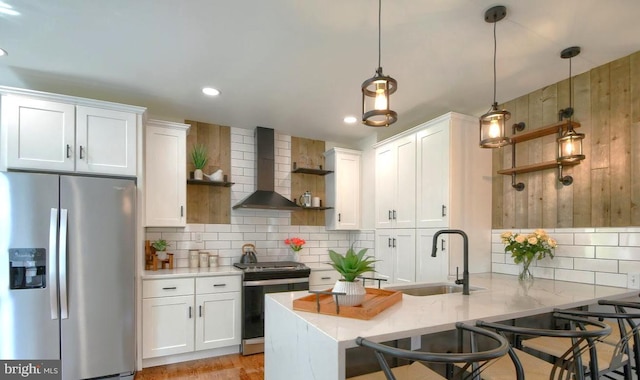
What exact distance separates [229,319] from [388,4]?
3.11m

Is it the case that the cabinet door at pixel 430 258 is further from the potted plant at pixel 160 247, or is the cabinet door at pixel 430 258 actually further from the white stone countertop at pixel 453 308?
the potted plant at pixel 160 247

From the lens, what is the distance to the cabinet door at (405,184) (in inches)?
138

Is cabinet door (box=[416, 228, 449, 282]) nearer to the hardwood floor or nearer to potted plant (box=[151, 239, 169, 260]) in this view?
the hardwood floor

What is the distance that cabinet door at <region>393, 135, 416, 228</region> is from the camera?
3.51 meters

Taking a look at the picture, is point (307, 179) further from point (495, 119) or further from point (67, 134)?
point (495, 119)

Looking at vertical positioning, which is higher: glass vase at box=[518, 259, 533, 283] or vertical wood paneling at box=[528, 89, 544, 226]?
vertical wood paneling at box=[528, 89, 544, 226]

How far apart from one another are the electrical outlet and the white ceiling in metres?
1.54

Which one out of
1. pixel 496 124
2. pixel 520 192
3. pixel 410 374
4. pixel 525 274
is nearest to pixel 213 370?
pixel 410 374

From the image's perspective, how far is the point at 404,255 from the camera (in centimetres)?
356

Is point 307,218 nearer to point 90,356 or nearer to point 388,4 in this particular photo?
point 90,356

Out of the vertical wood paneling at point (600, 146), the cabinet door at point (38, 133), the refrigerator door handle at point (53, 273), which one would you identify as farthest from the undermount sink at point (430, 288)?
the cabinet door at point (38, 133)

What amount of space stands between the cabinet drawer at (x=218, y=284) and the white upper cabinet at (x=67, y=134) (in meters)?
1.22

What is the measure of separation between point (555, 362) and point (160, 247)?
11.0 feet
